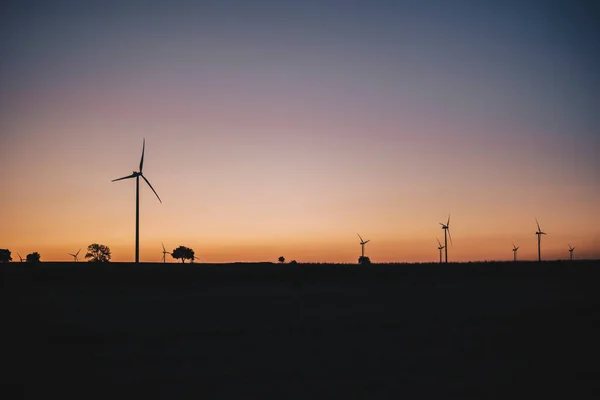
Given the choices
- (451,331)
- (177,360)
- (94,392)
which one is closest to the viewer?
(94,392)

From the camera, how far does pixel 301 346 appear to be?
3073 cm

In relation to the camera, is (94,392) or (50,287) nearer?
(94,392)

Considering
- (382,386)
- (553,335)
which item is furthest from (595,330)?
(382,386)

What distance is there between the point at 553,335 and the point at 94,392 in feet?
80.8

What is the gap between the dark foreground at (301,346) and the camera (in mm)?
22375

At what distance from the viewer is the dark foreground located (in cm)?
2238

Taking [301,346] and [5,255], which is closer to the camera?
[301,346]

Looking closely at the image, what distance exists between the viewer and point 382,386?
22094 mm

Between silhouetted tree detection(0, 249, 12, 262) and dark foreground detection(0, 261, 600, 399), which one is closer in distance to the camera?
dark foreground detection(0, 261, 600, 399)

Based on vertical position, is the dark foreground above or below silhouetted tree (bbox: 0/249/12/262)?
below

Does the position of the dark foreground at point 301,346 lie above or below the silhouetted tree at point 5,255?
below

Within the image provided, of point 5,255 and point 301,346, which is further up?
point 5,255

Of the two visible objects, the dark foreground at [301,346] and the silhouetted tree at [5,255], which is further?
the silhouetted tree at [5,255]

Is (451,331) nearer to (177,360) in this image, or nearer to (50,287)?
(177,360)
